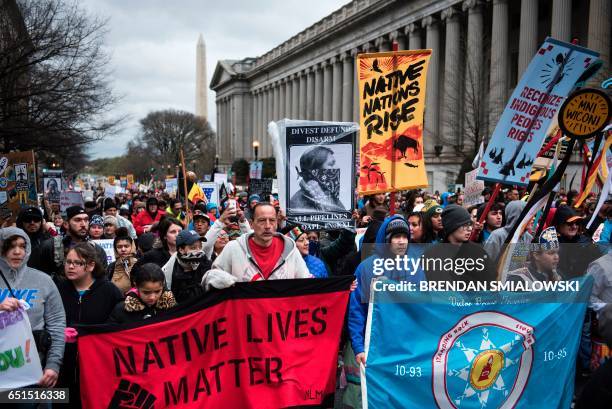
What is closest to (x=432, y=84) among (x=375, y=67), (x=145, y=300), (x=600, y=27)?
(x=600, y=27)

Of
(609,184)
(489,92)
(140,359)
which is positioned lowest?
(140,359)

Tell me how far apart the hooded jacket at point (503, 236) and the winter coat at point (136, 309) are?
8.58 feet

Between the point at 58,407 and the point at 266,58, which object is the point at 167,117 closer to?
the point at 266,58

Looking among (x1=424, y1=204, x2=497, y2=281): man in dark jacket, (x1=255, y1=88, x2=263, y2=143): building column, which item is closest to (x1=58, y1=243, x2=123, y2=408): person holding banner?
(x1=424, y1=204, x2=497, y2=281): man in dark jacket

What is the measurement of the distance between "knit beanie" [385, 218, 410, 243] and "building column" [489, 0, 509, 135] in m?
26.8

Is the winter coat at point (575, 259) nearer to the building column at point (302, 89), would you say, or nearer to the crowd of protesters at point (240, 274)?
the crowd of protesters at point (240, 274)

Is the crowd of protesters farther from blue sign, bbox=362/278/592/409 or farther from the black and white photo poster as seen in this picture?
the black and white photo poster

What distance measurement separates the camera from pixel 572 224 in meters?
7.39

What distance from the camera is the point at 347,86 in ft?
183

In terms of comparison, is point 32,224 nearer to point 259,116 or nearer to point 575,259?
point 575,259

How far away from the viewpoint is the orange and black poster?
693 cm

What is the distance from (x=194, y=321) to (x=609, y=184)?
5.54 meters

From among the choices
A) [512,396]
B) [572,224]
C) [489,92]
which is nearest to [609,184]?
[572,224]

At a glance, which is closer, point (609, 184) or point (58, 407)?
point (58, 407)
